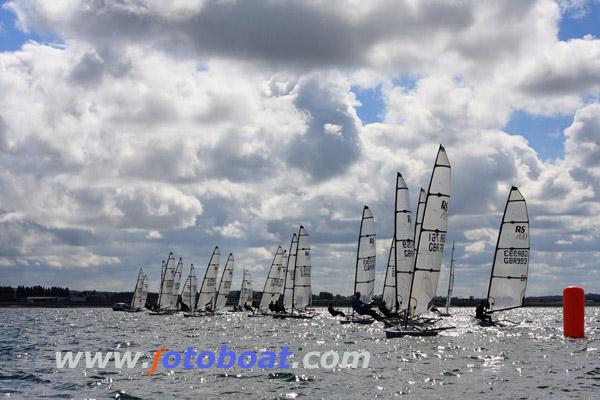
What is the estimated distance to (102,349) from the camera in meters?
34.9

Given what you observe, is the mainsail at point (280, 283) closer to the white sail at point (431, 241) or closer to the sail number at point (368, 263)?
the sail number at point (368, 263)

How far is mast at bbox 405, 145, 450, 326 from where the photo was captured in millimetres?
39531

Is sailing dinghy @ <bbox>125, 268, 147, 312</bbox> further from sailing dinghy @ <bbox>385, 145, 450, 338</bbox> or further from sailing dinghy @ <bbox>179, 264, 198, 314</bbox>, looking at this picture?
sailing dinghy @ <bbox>385, 145, 450, 338</bbox>

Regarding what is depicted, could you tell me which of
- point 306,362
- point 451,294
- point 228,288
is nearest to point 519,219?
point 306,362

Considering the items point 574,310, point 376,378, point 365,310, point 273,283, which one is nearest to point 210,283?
point 273,283

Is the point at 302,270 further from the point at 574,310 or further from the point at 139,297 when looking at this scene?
the point at 139,297

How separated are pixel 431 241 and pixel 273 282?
4539cm

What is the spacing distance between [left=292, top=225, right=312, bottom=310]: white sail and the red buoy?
3738 cm

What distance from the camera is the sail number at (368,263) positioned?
57219mm

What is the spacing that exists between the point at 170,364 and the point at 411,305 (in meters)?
16.7

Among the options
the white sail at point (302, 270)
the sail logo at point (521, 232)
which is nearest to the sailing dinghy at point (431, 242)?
the sail logo at point (521, 232)

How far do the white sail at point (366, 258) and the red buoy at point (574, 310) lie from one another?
2317 cm

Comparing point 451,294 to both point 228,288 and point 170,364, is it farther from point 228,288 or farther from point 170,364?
point 170,364

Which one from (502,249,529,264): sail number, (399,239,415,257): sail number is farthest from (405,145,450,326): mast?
(502,249,529,264): sail number
